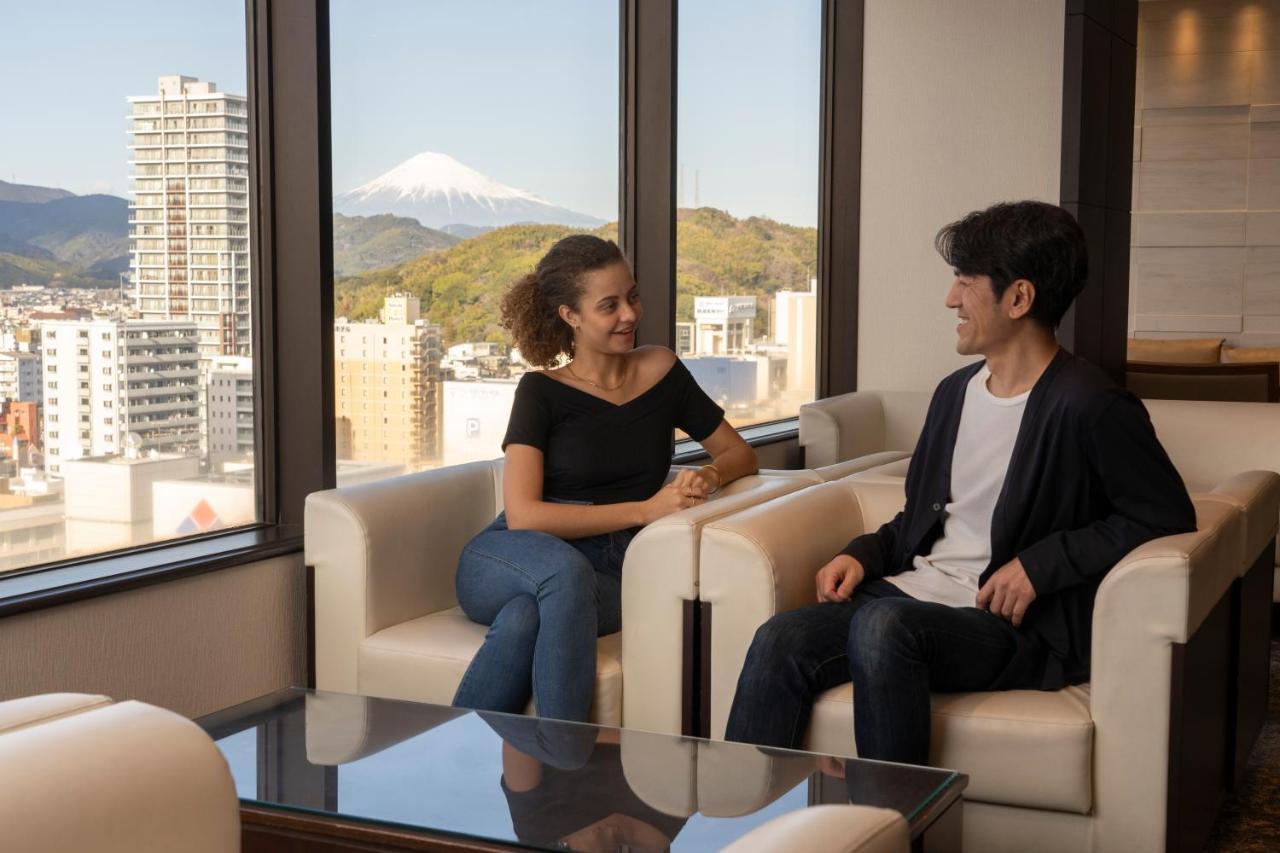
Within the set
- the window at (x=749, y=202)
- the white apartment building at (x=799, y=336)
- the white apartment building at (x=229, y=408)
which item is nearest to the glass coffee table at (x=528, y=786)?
the white apartment building at (x=229, y=408)

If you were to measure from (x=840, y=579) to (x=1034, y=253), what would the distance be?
726mm

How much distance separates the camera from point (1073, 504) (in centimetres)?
259

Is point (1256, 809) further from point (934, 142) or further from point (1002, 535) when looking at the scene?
point (934, 142)

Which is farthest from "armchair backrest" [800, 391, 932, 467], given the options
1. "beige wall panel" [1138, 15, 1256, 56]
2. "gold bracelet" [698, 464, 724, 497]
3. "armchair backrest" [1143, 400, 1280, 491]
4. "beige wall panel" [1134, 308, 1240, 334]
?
"beige wall panel" [1138, 15, 1256, 56]

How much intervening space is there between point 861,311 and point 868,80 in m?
1.01

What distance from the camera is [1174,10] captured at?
9602mm

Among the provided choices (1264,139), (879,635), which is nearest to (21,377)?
(879,635)

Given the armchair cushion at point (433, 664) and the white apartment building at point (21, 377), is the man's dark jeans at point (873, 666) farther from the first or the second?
the white apartment building at point (21, 377)

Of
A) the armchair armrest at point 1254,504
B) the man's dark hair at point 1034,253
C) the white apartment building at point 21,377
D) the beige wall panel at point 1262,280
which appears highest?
the beige wall panel at point 1262,280

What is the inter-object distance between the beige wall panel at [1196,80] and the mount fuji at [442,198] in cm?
654

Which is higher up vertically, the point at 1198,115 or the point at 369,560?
the point at 1198,115

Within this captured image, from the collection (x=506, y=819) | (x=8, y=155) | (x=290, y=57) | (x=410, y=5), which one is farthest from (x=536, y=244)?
(x=506, y=819)

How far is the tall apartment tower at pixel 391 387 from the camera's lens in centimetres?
364

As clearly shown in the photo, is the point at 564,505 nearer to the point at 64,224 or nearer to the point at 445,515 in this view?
the point at 445,515
